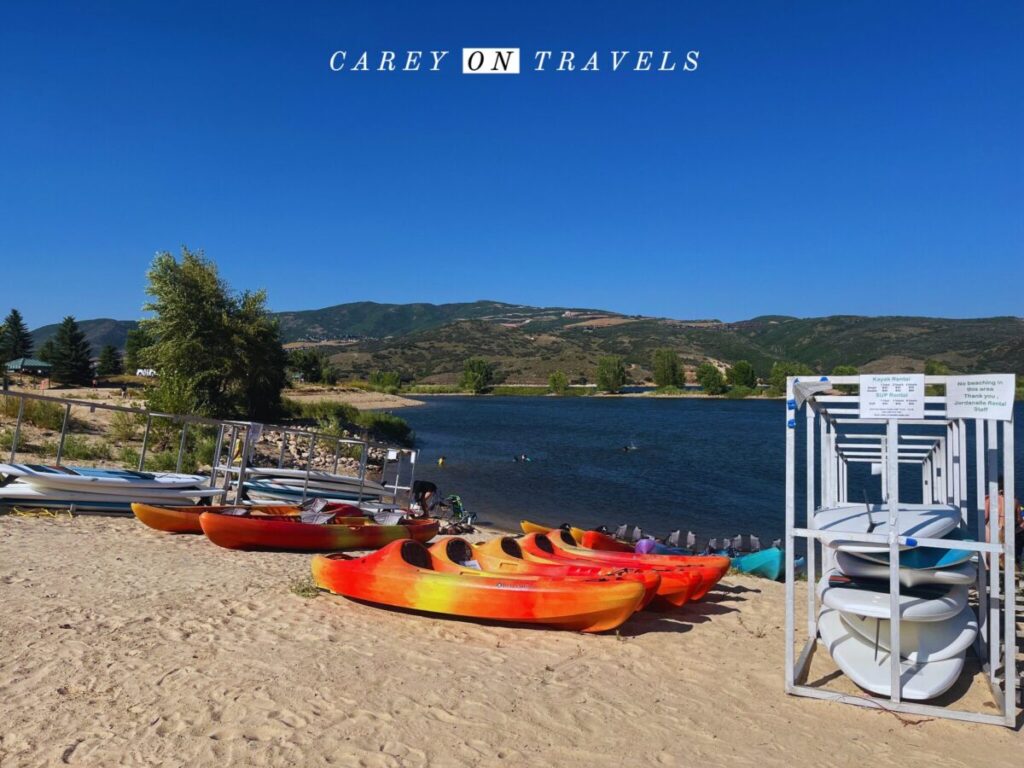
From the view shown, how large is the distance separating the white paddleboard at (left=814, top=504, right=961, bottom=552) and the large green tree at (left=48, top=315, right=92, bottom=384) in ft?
171

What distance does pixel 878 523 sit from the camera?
622 centimetres

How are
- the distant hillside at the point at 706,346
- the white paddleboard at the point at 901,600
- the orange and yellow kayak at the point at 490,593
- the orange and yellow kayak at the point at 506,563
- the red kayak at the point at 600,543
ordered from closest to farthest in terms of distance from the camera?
1. the white paddleboard at the point at 901,600
2. the orange and yellow kayak at the point at 490,593
3. the orange and yellow kayak at the point at 506,563
4. the red kayak at the point at 600,543
5. the distant hillside at the point at 706,346

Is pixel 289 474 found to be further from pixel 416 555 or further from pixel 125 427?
pixel 125 427

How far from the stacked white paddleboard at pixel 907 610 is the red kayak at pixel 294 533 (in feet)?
22.2

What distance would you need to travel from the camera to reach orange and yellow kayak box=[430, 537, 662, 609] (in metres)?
7.81

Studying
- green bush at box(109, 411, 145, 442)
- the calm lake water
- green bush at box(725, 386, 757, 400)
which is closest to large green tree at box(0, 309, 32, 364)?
the calm lake water

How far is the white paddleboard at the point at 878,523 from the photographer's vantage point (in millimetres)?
5734

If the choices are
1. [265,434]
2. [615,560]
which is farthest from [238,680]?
[265,434]

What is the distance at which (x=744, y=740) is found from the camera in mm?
5094

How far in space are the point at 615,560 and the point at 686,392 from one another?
103 m

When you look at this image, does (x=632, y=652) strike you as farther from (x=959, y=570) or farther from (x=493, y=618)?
(x=959, y=570)

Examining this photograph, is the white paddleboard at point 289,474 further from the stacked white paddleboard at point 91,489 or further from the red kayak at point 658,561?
the red kayak at point 658,561

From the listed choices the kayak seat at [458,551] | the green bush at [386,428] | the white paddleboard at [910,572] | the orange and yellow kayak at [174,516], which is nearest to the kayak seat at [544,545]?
the kayak seat at [458,551]

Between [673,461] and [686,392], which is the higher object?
[686,392]
